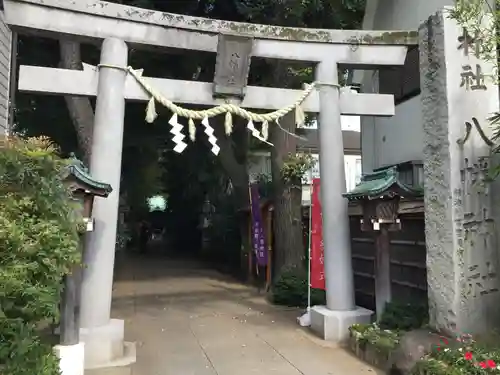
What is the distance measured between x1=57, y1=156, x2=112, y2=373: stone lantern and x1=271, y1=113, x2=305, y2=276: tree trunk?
6.50 m

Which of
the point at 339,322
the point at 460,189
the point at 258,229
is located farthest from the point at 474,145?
the point at 258,229

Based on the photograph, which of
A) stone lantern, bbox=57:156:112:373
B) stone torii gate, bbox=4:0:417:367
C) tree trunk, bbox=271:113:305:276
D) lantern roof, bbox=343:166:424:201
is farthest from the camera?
tree trunk, bbox=271:113:305:276

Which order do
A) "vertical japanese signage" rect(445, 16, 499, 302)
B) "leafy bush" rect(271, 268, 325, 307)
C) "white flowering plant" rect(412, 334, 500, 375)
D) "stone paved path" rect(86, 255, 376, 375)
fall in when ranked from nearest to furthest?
"white flowering plant" rect(412, 334, 500, 375), "vertical japanese signage" rect(445, 16, 499, 302), "stone paved path" rect(86, 255, 376, 375), "leafy bush" rect(271, 268, 325, 307)

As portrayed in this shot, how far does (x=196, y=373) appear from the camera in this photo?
6312 millimetres

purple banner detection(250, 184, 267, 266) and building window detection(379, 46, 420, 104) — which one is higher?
building window detection(379, 46, 420, 104)

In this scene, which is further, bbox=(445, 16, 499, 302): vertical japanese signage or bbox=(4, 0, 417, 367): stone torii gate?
bbox=(4, 0, 417, 367): stone torii gate

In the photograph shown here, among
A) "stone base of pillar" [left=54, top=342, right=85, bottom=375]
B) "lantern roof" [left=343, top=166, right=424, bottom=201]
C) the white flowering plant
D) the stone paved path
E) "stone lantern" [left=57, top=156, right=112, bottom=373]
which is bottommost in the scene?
the stone paved path

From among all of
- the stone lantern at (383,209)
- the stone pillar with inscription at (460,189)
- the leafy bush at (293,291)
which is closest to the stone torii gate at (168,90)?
the stone lantern at (383,209)

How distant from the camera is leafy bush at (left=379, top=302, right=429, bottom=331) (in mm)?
7046

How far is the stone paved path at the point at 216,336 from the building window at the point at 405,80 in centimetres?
626

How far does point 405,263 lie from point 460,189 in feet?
9.87

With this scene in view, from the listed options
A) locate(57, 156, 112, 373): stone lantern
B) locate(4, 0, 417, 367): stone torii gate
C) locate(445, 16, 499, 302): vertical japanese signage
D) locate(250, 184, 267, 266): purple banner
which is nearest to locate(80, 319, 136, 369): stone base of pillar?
locate(4, 0, 417, 367): stone torii gate

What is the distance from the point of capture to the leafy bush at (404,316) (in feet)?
23.1

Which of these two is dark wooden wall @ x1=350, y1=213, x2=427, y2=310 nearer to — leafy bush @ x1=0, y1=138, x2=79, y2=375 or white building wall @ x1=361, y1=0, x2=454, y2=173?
white building wall @ x1=361, y1=0, x2=454, y2=173
